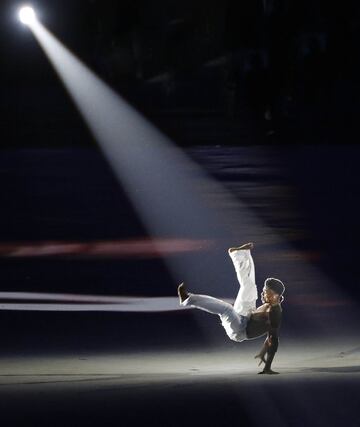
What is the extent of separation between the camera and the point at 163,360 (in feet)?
33.0

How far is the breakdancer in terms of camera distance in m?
7.35

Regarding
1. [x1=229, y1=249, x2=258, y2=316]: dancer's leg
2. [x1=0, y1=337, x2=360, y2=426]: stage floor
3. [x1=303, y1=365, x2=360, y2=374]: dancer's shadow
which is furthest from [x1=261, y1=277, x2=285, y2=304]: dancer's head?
[x1=303, y1=365, x2=360, y2=374]: dancer's shadow

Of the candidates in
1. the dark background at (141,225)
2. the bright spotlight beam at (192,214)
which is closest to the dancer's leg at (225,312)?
the dark background at (141,225)

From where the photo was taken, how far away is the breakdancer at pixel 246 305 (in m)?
7.35

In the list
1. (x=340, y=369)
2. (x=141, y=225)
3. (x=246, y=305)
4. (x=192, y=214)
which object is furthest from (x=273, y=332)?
(x=192, y=214)

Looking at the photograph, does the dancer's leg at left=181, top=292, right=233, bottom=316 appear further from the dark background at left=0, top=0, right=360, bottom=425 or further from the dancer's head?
the dark background at left=0, top=0, right=360, bottom=425

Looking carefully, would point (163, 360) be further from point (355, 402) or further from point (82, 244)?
point (82, 244)

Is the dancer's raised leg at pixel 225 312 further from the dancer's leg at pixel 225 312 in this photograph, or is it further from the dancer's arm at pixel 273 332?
the dancer's arm at pixel 273 332

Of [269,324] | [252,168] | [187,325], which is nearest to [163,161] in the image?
[252,168]

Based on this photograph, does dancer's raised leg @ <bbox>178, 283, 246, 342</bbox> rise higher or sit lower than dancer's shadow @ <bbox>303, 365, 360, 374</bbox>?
higher

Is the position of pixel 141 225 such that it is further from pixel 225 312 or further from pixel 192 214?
pixel 225 312

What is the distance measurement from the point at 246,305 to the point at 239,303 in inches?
1.5

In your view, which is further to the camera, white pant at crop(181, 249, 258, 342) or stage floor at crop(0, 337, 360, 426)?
white pant at crop(181, 249, 258, 342)

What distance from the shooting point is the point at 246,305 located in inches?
297
